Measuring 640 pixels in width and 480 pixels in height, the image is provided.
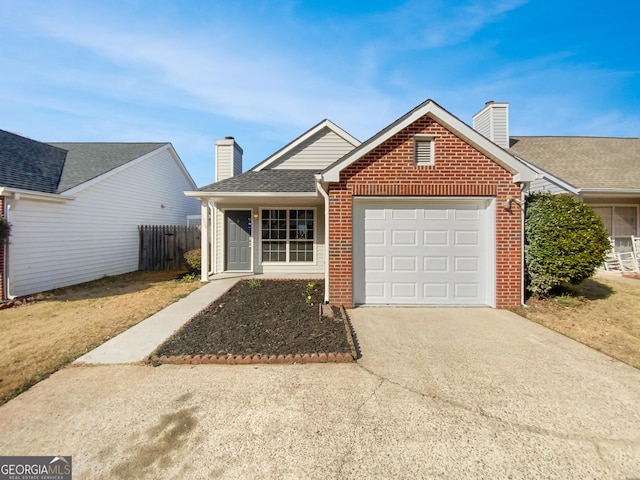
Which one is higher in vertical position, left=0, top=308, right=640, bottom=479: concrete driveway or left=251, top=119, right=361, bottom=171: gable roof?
left=251, top=119, right=361, bottom=171: gable roof

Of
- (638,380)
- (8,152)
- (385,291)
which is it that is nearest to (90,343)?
(385,291)

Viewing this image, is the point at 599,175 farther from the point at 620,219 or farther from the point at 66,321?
the point at 66,321

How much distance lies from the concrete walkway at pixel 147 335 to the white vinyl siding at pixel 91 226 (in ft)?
16.4

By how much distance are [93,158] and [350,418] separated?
50.1 feet

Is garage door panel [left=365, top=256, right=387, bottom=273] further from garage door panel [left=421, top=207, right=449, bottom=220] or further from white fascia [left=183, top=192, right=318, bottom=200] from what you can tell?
white fascia [left=183, top=192, right=318, bottom=200]

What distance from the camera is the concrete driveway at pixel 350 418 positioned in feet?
7.91

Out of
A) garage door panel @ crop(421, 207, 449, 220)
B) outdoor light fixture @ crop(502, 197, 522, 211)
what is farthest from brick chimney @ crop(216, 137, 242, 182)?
outdoor light fixture @ crop(502, 197, 522, 211)

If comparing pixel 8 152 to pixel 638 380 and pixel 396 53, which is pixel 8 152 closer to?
pixel 396 53

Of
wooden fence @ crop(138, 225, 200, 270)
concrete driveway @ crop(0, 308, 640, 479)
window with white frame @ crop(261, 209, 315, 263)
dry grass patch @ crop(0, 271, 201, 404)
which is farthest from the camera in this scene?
wooden fence @ crop(138, 225, 200, 270)

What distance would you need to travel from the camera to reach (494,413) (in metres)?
3.06

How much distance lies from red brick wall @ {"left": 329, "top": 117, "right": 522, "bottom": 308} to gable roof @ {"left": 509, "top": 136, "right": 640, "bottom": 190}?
7.35 meters

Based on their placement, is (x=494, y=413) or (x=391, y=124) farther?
(x=391, y=124)

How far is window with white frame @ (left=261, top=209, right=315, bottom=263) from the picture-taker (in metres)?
10.9

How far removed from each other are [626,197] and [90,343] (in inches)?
719
